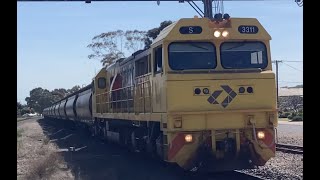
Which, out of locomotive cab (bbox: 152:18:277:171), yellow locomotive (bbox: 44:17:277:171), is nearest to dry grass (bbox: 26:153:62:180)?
yellow locomotive (bbox: 44:17:277:171)

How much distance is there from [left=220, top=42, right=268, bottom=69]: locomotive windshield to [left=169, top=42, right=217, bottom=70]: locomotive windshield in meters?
0.29

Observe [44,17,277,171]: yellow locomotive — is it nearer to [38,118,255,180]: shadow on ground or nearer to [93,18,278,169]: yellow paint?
[93,18,278,169]: yellow paint

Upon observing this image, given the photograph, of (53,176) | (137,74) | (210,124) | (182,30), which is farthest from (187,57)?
(53,176)

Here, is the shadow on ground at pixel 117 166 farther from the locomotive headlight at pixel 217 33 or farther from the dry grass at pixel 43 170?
the locomotive headlight at pixel 217 33

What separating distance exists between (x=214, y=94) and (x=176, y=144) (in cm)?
141

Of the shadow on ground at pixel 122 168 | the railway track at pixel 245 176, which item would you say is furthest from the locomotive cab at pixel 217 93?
the shadow on ground at pixel 122 168

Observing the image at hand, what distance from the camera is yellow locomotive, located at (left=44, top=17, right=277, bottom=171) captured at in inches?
458

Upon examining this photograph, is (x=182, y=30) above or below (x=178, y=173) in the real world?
above

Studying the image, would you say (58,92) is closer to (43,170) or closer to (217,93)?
(43,170)

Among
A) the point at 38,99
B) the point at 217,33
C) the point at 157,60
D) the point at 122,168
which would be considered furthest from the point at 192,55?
the point at 38,99

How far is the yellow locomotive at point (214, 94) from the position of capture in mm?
11625
